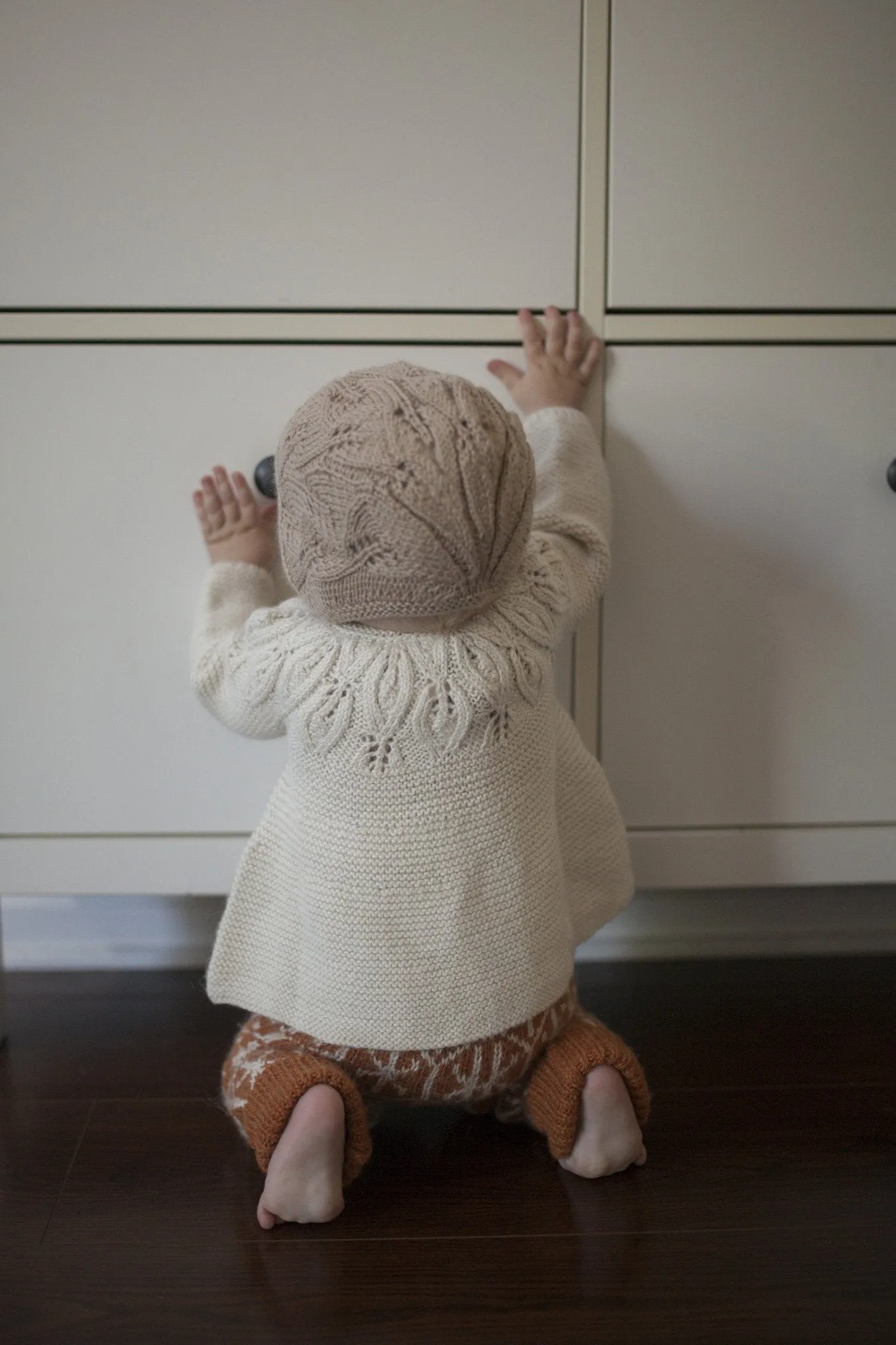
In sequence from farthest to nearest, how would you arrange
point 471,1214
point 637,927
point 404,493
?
point 637,927
point 471,1214
point 404,493

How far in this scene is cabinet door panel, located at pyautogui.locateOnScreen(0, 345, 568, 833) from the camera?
78 centimetres

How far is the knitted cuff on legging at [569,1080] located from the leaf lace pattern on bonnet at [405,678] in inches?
8.5

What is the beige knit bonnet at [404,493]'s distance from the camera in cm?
60

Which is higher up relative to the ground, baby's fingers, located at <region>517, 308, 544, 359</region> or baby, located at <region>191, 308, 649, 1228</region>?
baby's fingers, located at <region>517, 308, 544, 359</region>

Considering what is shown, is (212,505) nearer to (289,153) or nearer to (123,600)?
(123,600)

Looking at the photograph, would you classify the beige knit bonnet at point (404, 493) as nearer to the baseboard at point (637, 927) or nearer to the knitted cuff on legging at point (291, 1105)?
the knitted cuff on legging at point (291, 1105)

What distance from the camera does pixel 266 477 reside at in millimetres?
766

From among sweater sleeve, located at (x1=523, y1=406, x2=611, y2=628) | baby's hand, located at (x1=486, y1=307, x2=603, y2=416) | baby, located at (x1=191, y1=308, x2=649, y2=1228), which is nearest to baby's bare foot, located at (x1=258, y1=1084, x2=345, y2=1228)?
baby, located at (x1=191, y1=308, x2=649, y2=1228)

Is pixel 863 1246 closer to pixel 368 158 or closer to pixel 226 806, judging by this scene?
pixel 226 806

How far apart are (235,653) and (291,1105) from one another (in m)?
0.29

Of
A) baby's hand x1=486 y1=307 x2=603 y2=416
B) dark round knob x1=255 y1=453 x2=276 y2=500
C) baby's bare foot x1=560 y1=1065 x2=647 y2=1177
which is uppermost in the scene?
baby's hand x1=486 y1=307 x2=603 y2=416

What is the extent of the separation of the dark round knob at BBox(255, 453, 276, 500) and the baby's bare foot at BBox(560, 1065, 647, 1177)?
45 cm

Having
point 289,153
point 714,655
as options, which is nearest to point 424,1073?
point 714,655

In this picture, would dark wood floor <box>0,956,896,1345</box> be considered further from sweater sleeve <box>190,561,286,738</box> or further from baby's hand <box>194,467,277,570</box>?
baby's hand <box>194,467,277,570</box>
